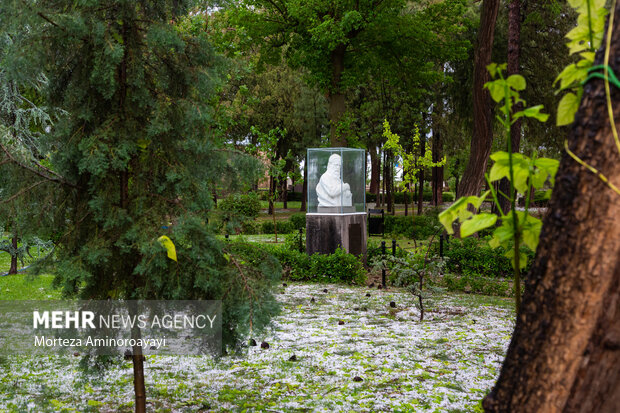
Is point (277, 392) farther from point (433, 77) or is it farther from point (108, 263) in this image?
point (433, 77)

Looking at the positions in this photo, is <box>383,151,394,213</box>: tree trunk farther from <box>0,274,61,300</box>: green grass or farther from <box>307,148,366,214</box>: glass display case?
<box>0,274,61,300</box>: green grass

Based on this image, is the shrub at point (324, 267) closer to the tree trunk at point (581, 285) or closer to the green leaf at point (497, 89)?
the green leaf at point (497, 89)

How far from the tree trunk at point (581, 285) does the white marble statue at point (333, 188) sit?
11.7m

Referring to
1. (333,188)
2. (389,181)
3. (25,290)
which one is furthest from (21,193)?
(389,181)

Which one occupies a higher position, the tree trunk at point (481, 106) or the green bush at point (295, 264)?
the tree trunk at point (481, 106)

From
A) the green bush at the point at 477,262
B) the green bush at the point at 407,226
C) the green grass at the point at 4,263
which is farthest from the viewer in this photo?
the green bush at the point at 407,226

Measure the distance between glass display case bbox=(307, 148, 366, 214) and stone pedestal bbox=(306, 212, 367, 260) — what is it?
1.03ft

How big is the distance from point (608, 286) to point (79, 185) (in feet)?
10.6

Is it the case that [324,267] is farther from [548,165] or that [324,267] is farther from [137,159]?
[548,165]

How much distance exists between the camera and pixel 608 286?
1.27m

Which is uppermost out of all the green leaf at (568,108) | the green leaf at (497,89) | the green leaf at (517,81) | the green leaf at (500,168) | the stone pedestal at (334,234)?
the green leaf at (517,81)

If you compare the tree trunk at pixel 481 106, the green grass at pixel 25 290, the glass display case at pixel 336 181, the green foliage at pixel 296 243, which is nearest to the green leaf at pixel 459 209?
the green grass at pixel 25 290

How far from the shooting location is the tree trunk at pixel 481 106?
46.9 ft

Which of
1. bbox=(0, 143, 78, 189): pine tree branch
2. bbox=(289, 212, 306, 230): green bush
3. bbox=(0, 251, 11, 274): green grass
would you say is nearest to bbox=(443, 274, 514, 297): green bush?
bbox=(0, 143, 78, 189): pine tree branch
